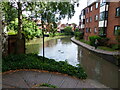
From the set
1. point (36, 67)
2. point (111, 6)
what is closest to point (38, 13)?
point (36, 67)

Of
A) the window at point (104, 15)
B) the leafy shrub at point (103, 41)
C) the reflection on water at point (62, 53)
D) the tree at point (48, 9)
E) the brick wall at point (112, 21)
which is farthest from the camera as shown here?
the window at point (104, 15)

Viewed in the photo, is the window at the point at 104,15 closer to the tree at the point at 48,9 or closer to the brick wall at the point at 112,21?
the brick wall at the point at 112,21

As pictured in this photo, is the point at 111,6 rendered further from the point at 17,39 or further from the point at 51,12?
the point at 17,39

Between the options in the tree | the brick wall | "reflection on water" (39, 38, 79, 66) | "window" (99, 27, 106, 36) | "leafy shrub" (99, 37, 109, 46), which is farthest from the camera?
"window" (99, 27, 106, 36)

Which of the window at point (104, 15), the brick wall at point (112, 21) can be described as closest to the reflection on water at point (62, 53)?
the brick wall at point (112, 21)

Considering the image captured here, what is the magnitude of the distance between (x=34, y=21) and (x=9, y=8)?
1.93 metres

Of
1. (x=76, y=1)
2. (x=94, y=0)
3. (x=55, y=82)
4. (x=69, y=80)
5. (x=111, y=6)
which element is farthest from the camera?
(x=94, y=0)

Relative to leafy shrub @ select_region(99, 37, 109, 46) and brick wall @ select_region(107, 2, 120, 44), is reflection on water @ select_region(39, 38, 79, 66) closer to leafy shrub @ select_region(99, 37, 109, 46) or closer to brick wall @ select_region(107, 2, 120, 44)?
leafy shrub @ select_region(99, 37, 109, 46)

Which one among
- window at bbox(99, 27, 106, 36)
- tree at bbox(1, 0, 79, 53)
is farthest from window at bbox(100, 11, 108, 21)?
tree at bbox(1, 0, 79, 53)

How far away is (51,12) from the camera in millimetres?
8227

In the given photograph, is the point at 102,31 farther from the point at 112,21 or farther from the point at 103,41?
the point at 112,21

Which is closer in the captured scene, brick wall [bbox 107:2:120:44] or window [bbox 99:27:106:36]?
brick wall [bbox 107:2:120:44]

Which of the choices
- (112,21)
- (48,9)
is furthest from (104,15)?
(48,9)

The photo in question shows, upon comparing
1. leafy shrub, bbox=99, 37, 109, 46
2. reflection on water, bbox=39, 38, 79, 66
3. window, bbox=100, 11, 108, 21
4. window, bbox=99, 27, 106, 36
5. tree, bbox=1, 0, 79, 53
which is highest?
window, bbox=100, 11, 108, 21
